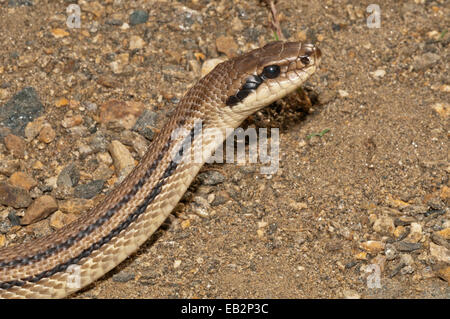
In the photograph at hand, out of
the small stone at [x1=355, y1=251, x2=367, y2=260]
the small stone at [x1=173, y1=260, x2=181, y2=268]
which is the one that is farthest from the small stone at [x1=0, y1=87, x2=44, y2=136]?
the small stone at [x1=355, y1=251, x2=367, y2=260]

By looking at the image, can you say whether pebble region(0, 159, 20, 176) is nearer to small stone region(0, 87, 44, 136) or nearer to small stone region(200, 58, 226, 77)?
small stone region(0, 87, 44, 136)

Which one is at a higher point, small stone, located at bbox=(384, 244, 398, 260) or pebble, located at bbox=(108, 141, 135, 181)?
pebble, located at bbox=(108, 141, 135, 181)

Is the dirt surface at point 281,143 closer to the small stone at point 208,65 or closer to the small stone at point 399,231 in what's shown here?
the small stone at point 399,231

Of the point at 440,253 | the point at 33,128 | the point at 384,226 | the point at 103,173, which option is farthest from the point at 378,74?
the point at 33,128

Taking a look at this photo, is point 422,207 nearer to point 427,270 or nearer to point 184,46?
point 427,270


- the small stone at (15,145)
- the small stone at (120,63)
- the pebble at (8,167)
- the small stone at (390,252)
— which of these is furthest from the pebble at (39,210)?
the small stone at (390,252)

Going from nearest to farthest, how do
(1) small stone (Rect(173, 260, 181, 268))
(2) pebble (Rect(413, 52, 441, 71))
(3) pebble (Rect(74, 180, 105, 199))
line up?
1. (1) small stone (Rect(173, 260, 181, 268))
2. (3) pebble (Rect(74, 180, 105, 199))
3. (2) pebble (Rect(413, 52, 441, 71))
